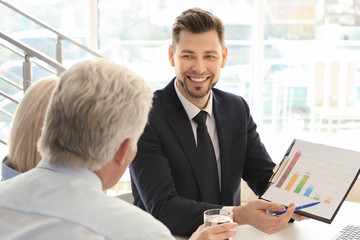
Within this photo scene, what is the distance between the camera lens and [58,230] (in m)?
1.05

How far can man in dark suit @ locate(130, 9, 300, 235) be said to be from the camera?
1979 mm

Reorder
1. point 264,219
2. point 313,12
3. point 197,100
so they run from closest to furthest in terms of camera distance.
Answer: point 264,219 < point 197,100 < point 313,12

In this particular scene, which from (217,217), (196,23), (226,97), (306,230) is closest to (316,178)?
(306,230)

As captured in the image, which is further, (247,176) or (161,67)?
(161,67)

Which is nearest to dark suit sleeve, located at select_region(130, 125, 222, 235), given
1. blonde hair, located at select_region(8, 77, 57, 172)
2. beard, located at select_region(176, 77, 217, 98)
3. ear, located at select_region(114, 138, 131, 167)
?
beard, located at select_region(176, 77, 217, 98)

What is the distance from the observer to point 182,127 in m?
2.10

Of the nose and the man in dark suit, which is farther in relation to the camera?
the nose

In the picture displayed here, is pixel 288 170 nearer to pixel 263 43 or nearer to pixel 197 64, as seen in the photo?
pixel 197 64

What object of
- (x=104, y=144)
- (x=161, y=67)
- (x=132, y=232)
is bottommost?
(x=161, y=67)

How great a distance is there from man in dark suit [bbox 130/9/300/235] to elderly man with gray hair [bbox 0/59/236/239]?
744 mm

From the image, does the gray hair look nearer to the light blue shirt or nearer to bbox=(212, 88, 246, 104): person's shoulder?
the light blue shirt

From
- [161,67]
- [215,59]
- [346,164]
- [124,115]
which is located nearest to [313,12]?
[161,67]

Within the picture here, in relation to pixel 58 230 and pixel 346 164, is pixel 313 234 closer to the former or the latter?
pixel 346 164

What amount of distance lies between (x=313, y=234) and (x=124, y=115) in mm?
957
